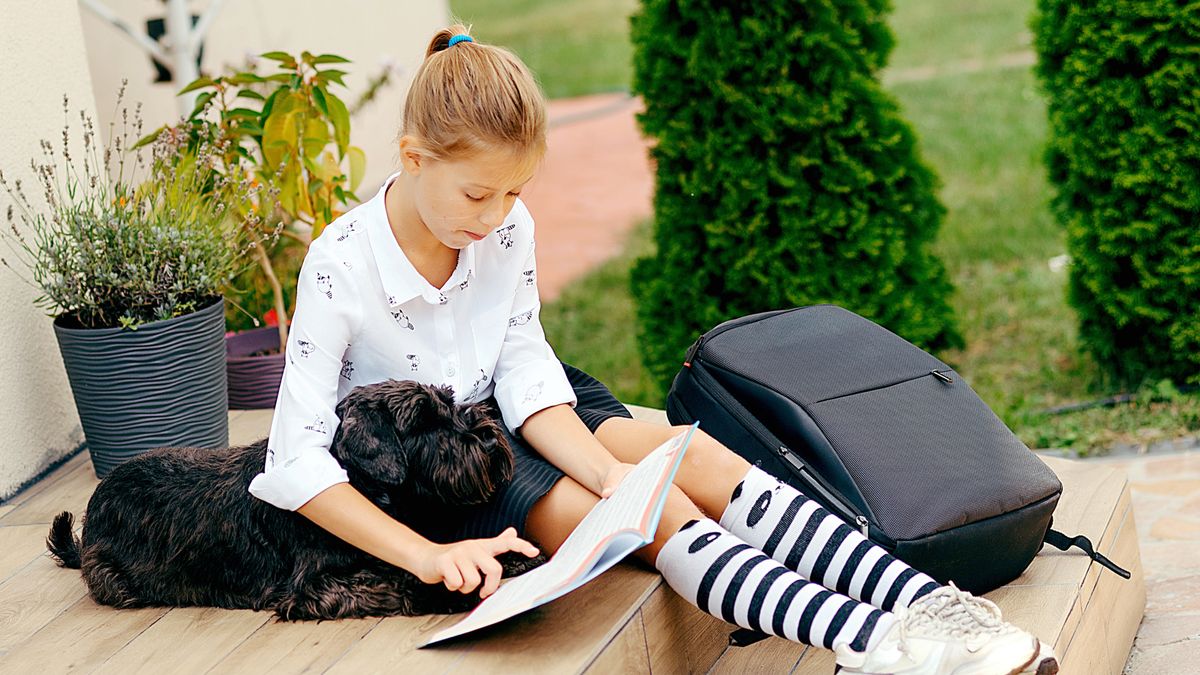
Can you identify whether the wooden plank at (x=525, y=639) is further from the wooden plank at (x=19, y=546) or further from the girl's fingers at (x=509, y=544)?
the wooden plank at (x=19, y=546)

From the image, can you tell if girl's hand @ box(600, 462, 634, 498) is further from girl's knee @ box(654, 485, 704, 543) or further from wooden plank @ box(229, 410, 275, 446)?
wooden plank @ box(229, 410, 275, 446)

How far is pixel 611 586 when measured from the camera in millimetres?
2309

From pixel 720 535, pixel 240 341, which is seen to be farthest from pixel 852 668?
pixel 240 341

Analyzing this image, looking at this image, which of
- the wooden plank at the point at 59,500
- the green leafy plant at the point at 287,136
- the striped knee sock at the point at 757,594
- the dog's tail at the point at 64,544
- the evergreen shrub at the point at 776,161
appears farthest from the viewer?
the evergreen shrub at the point at 776,161

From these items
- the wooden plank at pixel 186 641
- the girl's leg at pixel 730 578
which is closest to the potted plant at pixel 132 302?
the wooden plank at pixel 186 641

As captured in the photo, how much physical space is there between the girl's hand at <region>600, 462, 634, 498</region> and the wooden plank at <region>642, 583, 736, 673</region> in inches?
8.3

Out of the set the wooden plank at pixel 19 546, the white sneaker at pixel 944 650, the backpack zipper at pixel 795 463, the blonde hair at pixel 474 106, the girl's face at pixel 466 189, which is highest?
the blonde hair at pixel 474 106

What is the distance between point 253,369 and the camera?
366 centimetres

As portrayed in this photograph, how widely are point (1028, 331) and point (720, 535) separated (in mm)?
3110

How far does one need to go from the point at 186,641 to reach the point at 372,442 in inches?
20.7

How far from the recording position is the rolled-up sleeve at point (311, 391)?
2.12 meters

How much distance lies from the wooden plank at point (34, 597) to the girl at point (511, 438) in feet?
2.06

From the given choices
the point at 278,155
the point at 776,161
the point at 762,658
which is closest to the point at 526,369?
the point at 762,658

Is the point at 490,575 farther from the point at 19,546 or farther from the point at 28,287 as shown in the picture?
the point at 28,287
